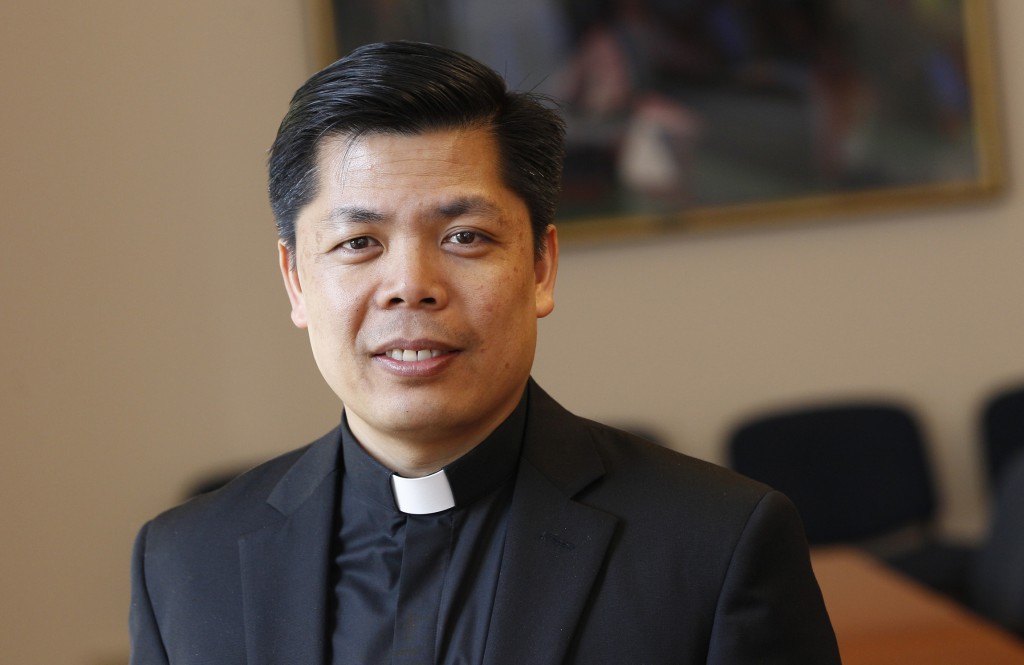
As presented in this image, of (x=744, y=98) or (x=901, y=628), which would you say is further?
(x=744, y=98)

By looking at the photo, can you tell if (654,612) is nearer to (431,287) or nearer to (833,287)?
(431,287)

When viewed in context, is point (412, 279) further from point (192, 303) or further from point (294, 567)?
point (192, 303)

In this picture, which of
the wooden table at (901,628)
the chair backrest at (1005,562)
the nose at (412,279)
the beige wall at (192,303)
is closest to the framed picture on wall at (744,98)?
the beige wall at (192,303)

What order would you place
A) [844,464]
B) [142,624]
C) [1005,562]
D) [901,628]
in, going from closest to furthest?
[142,624] < [901,628] < [1005,562] < [844,464]

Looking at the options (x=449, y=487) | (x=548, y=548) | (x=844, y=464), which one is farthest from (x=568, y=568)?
(x=844, y=464)

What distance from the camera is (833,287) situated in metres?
4.47

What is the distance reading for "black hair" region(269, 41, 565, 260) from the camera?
1.49 metres

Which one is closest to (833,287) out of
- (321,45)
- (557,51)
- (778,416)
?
(778,416)

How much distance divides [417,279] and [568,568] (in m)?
0.39

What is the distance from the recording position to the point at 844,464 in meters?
4.42

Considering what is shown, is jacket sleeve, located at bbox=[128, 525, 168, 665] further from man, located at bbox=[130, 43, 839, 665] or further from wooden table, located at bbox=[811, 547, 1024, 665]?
wooden table, located at bbox=[811, 547, 1024, 665]

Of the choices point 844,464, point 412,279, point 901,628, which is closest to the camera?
point 412,279

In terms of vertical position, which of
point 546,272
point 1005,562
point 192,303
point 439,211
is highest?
point 439,211

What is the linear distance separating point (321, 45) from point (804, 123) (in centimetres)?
168
